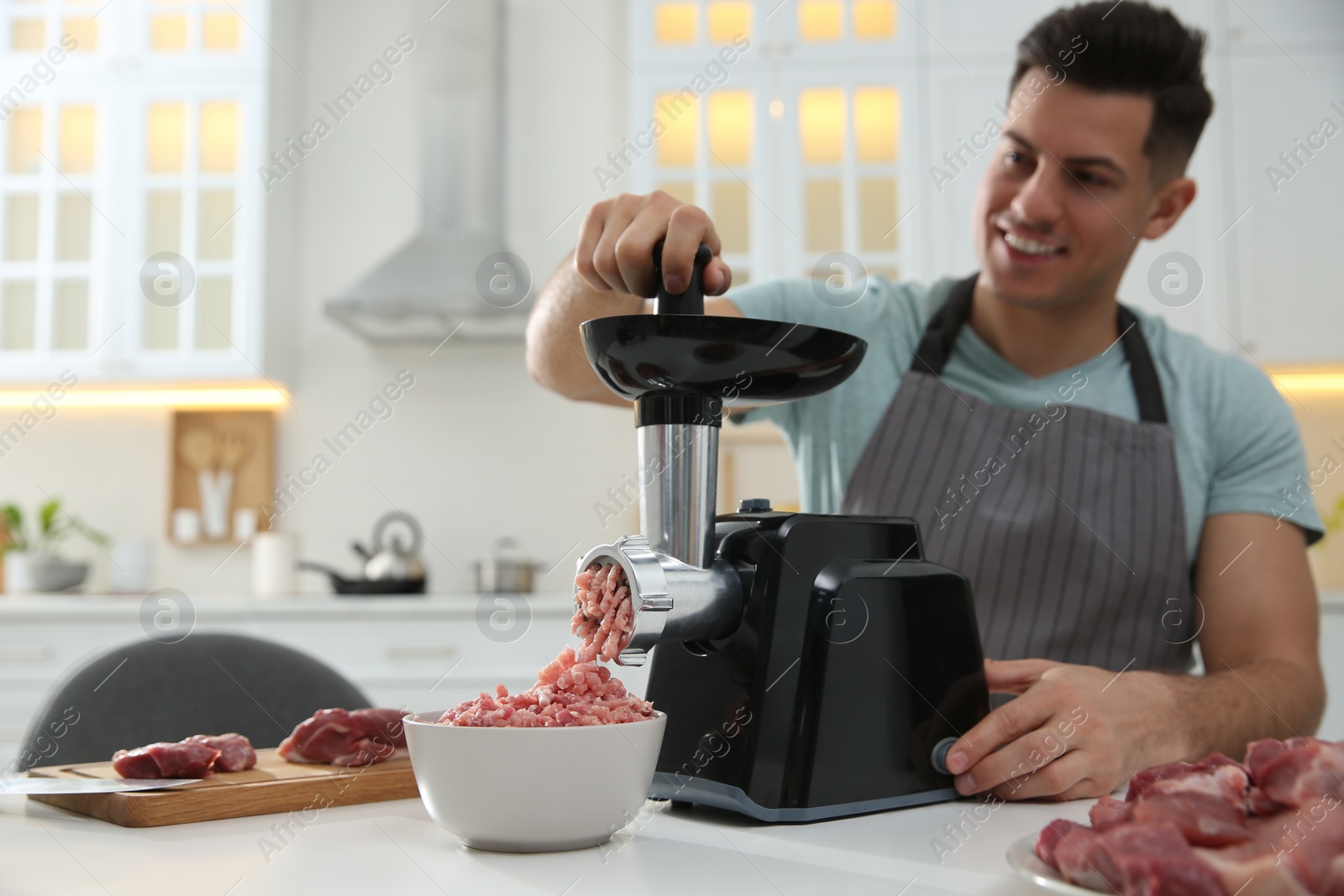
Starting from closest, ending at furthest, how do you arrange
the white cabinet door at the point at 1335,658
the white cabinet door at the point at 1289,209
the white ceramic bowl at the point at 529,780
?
the white ceramic bowl at the point at 529,780 < the white cabinet door at the point at 1335,658 < the white cabinet door at the point at 1289,209

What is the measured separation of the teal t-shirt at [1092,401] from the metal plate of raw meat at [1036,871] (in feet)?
2.58

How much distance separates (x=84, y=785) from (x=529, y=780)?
1.02 ft

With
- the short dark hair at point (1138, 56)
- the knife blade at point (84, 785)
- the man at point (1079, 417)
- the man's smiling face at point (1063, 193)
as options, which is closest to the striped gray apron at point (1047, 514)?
the man at point (1079, 417)

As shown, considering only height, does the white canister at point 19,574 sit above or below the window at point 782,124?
below

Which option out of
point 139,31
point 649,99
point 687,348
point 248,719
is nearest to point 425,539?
point 649,99

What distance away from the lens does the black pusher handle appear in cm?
69

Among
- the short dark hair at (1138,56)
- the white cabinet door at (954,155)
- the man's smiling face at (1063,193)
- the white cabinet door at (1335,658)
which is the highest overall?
the white cabinet door at (954,155)

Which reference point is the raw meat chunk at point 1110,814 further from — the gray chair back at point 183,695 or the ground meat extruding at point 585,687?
the gray chair back at point 183,695

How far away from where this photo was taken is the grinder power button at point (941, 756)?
0.69m

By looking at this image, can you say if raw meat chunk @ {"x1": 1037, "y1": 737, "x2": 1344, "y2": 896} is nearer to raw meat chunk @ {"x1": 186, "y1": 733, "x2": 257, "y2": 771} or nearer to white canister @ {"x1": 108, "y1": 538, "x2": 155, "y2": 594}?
raw meat chunk @ {"x1": 186, "y1": 733, "x2": 257, "y2": 771}

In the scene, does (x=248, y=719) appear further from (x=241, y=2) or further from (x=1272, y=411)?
(x=241, y=2)

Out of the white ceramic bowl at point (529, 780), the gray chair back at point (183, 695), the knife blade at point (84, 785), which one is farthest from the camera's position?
the gray chair back at point (183, 695)

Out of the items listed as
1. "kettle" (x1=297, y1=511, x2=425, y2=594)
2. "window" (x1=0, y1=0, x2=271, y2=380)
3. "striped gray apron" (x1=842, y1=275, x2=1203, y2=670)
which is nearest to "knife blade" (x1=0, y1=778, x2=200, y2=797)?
"striped gray apron" (x1=842, y1=275, x2=1203, y2=670)

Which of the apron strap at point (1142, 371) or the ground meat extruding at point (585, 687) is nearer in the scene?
the ground meat extruding at point (585, 687)
